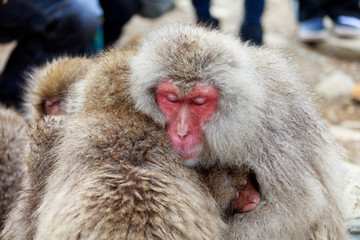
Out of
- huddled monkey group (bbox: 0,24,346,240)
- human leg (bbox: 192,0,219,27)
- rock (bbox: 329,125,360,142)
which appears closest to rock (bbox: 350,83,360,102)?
rock (bbox: 329,125,360,142)

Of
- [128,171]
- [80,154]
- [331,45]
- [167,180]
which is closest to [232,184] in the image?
[167,180]

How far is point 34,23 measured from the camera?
497 cm

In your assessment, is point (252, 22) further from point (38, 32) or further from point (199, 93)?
point (199, 93)

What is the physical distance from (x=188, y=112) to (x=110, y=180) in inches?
25.1

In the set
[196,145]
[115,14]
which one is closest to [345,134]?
[115,14]

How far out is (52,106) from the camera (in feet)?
12.8

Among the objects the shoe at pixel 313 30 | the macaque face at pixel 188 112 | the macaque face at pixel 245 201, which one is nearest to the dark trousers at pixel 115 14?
the shoe at pixel 313 30

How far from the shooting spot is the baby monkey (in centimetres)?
255

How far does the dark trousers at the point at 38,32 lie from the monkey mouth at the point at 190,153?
2.88 meters

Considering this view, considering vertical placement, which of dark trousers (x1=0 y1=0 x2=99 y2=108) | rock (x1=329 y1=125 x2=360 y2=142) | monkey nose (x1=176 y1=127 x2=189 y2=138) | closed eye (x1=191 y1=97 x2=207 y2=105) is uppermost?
closed eye (x1=191 y1=97 x2=207 y2=105)

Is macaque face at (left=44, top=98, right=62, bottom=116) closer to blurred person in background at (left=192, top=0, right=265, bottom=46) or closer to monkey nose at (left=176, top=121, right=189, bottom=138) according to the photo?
monkey nose at (left=176, top=121, right=189, bottom=138)

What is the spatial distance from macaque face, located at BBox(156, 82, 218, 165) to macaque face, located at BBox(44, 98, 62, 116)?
1.35 m

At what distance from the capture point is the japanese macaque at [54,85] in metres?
3.76

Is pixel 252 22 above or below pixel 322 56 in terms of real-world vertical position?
above
